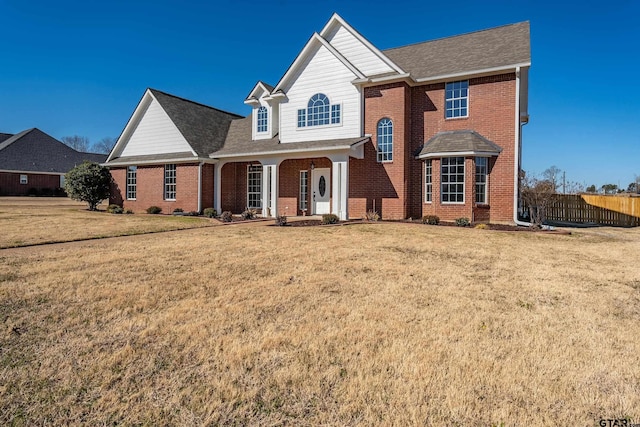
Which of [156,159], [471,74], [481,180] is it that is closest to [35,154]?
[156,159]

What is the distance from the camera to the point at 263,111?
2106 centimetres

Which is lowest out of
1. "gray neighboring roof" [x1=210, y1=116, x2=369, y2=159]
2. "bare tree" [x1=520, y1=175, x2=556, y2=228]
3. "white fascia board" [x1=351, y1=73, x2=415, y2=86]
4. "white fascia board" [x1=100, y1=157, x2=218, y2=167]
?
"bare tree" [x1=520, y1=175, x2=556, y2=228]

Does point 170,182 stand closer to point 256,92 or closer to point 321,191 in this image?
point 256,92

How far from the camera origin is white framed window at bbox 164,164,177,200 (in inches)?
850

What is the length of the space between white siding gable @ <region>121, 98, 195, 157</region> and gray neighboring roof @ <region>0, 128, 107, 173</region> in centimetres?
2761

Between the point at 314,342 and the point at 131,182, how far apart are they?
76.1 feet

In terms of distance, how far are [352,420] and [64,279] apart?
19.3ft

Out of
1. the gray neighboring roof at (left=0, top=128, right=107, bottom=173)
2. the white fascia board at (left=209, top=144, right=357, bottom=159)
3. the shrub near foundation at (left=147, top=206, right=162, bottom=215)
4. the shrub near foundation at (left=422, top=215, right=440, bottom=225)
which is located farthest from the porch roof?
the gray neighboring roof at (left=0, top=128, right=107, bottom=173)

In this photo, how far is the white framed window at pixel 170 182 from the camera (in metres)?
21.6

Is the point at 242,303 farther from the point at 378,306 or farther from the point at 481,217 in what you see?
the point at 481,217

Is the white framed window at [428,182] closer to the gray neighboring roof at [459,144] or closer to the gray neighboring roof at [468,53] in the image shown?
the gray neighboring roof at [459,144]

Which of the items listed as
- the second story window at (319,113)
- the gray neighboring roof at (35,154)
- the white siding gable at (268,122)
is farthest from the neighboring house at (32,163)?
the second story window at (319,113)

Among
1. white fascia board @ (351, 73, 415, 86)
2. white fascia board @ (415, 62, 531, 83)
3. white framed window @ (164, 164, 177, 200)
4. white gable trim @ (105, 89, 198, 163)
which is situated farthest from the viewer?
white gable trim @ (105, 89, 198, 163)

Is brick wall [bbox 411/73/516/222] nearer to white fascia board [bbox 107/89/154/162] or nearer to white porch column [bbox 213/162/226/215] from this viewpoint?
white porch column [bbox 213/162/226/215]
